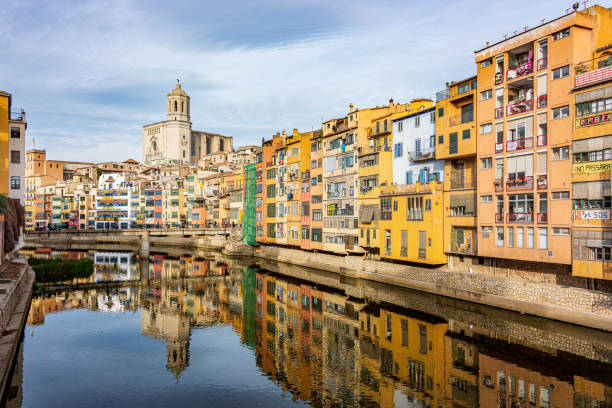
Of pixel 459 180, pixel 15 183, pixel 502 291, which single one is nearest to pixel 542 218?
pixel 502 291

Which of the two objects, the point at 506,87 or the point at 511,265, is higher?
the point at 506,87

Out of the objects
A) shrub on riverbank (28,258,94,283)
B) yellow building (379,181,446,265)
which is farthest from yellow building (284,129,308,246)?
shrub on riverbank (28,258,94,283)

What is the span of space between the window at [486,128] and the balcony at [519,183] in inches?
167

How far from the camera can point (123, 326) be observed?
3628 cm

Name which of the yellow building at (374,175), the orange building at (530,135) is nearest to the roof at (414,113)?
the yellow building at (374,175)

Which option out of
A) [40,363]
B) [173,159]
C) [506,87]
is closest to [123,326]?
[40,363]

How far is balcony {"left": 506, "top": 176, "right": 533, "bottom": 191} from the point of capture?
1377 inches

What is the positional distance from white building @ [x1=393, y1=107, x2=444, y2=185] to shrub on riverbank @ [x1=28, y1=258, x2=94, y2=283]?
37282 millimetres

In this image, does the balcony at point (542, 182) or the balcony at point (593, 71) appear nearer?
the balcony at point (593, 71)

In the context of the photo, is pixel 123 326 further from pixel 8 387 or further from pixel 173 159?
pixel 173 159

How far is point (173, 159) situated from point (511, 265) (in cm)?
17476

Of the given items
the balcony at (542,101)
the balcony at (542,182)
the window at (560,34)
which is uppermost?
the window at (560,34)

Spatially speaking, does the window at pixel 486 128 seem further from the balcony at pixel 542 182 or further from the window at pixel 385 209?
the window at pixel 385 209

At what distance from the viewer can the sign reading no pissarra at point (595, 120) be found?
29844 millimetres
